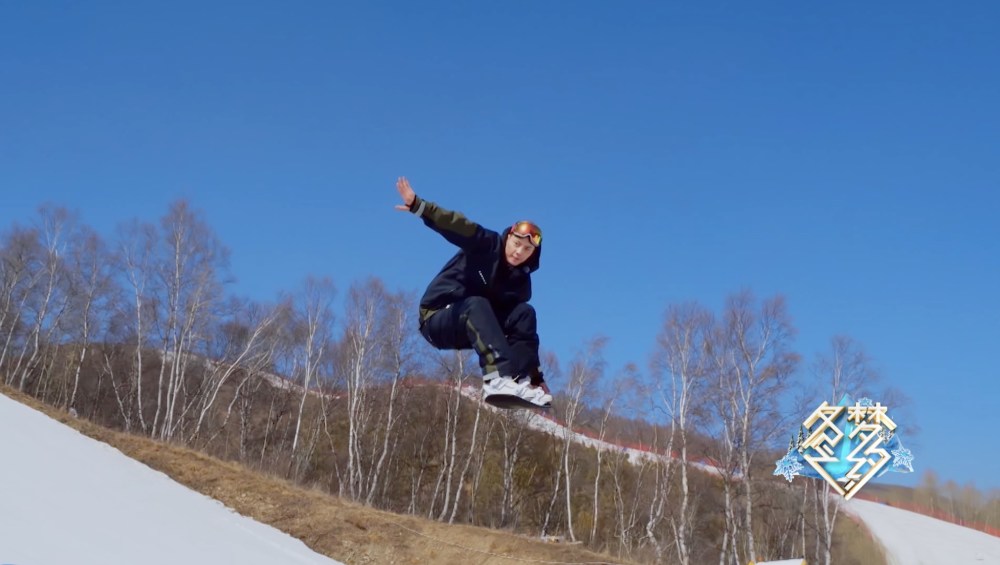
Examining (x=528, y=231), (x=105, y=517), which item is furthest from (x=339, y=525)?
(x=528, y=231)

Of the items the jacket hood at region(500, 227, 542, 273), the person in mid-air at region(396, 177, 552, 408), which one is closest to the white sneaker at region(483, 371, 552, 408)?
the person in mid-air at region(396, 177, 552, 408)

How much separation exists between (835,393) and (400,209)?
21459 mm

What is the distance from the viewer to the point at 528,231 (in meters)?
4.98

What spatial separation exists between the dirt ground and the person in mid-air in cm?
1265

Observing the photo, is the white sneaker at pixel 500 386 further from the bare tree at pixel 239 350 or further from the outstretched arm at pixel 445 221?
the bare tree at pixel 239 350

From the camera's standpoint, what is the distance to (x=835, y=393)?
22.9 meters

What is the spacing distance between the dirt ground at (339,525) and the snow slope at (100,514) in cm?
73

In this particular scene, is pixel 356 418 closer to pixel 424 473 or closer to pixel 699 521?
pixel 424 473

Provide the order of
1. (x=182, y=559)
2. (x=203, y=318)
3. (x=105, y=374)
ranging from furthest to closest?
(x=105, y=374) < (x=203, y=318) < (x=182, y=559)

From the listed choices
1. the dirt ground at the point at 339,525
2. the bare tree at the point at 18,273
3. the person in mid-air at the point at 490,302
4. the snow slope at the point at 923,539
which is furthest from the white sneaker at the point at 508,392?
the bare tree at the point at 18,273

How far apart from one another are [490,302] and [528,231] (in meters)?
0.62

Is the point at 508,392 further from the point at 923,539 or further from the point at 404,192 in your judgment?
the point at 923,539

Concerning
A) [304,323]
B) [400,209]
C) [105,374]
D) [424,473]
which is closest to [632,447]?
[424,473]

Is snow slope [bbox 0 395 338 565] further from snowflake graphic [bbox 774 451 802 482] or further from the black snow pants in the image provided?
snowflake graphic [bbox 774 451 802 482]
